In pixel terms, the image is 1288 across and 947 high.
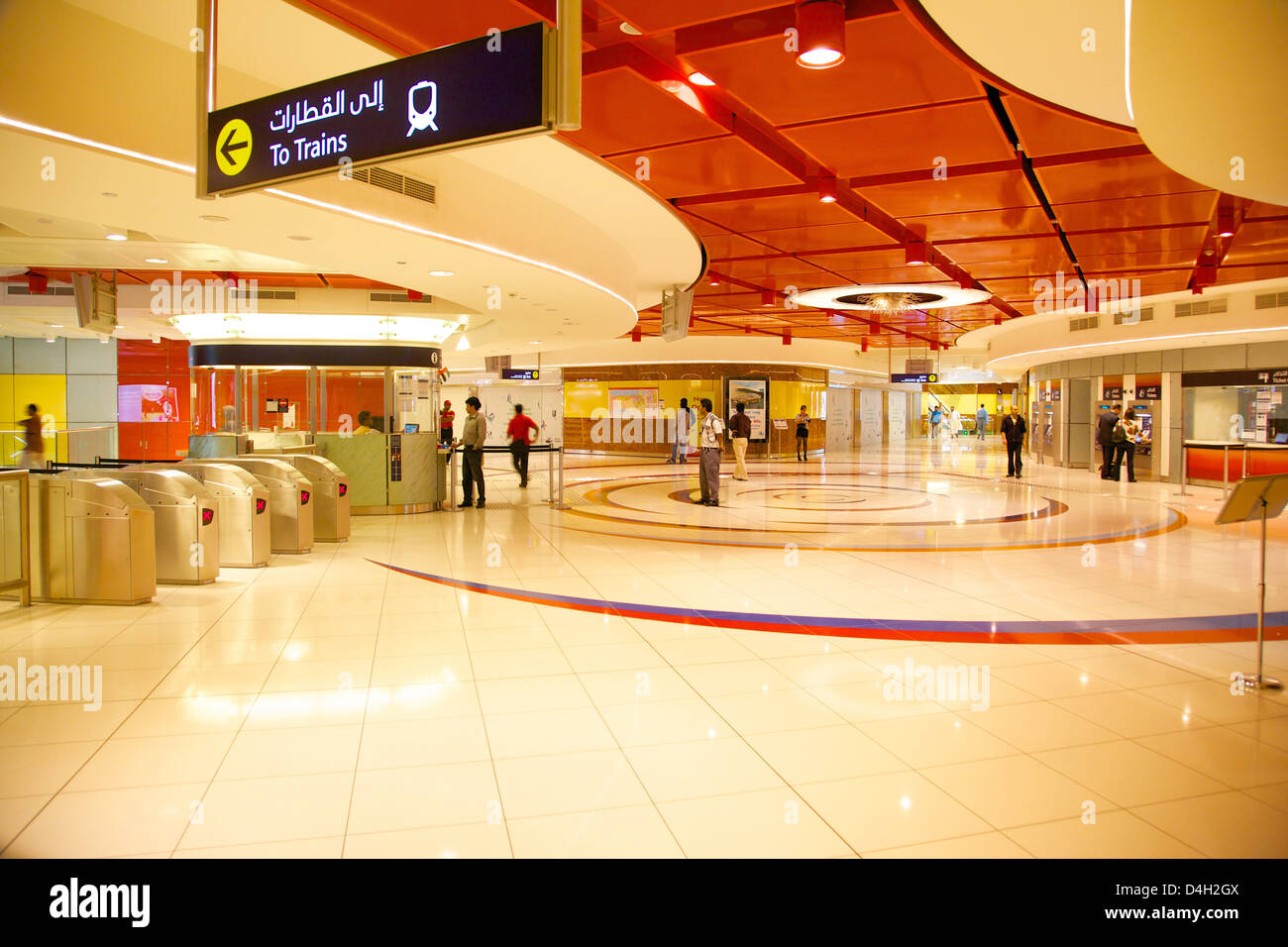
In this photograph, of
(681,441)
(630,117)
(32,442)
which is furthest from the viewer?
(681,441)

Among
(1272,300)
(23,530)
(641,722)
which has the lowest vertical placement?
(641,722)

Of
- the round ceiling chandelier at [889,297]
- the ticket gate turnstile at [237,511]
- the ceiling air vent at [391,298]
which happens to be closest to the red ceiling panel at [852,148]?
the round ceiling chandelier at [889,297]

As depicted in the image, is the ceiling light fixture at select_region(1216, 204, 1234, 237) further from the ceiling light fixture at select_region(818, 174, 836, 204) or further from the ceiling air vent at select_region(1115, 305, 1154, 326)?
the ceiling air vent at select_region(1115, 305, 1154, 326)

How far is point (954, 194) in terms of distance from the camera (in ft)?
24.2

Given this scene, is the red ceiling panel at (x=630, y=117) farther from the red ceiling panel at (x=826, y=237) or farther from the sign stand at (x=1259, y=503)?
the sign stand at (x=1259, y=503)

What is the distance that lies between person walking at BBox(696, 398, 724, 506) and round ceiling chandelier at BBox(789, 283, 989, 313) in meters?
3.25

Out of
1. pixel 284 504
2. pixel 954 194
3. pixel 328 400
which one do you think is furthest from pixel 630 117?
pixel 328 400

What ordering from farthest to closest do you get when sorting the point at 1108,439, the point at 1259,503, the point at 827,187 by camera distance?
the point at 1108,439 → the point at 827,187 → the point at 1259,503

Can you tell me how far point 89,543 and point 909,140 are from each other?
6.89m

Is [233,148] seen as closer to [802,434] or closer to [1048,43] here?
[1048,43]

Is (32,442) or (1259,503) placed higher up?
(32,442)

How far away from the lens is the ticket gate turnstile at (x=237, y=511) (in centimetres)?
773
